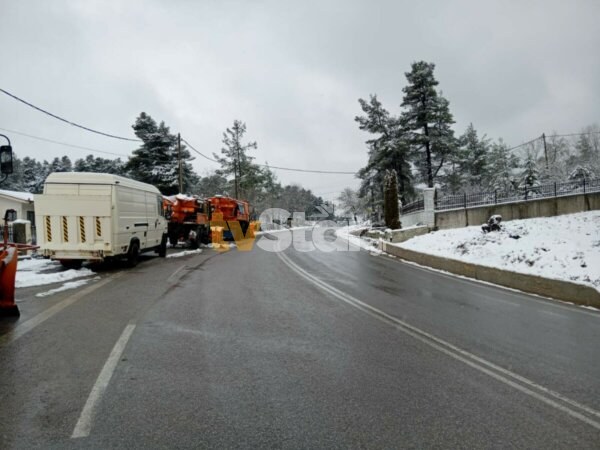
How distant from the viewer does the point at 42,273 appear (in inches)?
493

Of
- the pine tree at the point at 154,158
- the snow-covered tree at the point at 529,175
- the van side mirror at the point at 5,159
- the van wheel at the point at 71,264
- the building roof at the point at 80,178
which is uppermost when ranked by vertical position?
the pine tree at the point at 154,158

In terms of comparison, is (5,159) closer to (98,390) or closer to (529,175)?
(98,390)

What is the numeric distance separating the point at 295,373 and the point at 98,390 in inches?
80.9

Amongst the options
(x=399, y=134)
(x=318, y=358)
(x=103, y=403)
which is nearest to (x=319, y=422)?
(x=318, y=358)

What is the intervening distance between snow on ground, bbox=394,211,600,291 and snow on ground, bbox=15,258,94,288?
12.8m

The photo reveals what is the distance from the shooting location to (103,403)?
375 cm

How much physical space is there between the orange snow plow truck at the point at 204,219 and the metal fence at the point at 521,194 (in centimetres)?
1450

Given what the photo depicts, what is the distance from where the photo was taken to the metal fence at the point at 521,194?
1655 cm

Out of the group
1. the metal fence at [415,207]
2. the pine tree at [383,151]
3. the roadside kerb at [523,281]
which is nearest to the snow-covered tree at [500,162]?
the pine tree at [383,151]

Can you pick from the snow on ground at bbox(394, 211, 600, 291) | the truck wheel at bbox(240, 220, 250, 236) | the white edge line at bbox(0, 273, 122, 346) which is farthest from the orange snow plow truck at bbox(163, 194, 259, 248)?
the snow on ground at bbox(394, 211, 600, 291)

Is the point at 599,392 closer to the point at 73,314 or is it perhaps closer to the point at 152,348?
the point at 152,348

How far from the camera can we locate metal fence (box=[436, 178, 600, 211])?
16547mm

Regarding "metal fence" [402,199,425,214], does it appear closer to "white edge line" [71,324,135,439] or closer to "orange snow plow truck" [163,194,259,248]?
"orange snow plow truck" [163,194,259,248]

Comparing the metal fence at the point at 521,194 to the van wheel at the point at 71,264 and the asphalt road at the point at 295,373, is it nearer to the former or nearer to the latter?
the asphalt road at the point at 295,373
